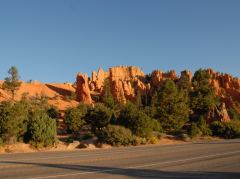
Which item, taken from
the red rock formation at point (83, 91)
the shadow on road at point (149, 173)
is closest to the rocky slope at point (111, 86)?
the red rock formation at point (83, 91)

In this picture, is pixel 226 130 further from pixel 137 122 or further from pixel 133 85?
pixel 133 85

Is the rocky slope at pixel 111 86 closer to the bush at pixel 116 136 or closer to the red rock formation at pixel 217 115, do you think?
the red rock formation at pixel 217 115

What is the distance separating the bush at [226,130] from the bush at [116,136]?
17.6 m

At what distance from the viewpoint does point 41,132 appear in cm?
3006

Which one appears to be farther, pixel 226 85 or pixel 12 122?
pixel 226 85

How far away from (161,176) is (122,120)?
30.1 meters

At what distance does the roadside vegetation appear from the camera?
99.0ft

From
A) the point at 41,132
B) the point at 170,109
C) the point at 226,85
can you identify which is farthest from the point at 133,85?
the point at 41,132

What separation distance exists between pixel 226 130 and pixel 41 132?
26.5m

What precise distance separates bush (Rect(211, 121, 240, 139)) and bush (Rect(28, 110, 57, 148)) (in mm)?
24309

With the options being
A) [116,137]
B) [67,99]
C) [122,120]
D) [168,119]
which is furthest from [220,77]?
[116,137]

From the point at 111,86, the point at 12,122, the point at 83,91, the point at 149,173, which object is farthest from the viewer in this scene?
the point at 111,86

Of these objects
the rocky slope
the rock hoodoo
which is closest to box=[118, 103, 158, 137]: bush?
the rocky slope

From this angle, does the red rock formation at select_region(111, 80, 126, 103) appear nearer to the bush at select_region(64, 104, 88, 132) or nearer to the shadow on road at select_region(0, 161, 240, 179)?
the bush at select_region(64, 104, 88, 132)
